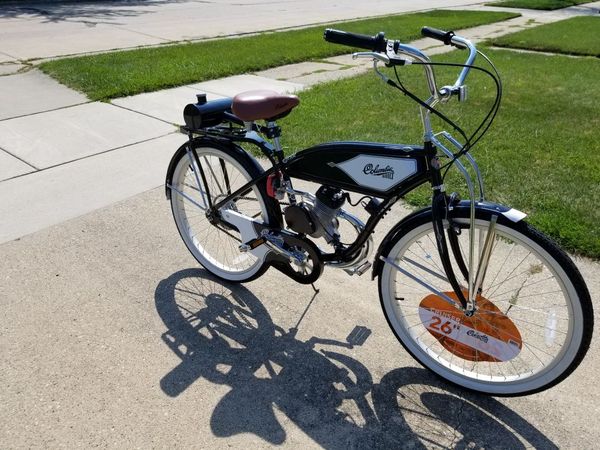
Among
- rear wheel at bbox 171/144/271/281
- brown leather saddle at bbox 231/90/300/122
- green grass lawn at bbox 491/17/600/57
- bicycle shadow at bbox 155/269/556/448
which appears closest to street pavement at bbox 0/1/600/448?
bicycle shadow at bbox 155/269/556/448

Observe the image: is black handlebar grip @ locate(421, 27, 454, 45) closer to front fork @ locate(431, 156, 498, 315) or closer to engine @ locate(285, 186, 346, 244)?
front fork @ locate(431, 156, 498, 315)

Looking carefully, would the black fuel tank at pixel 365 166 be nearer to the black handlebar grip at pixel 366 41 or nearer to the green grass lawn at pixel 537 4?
the black handlebar grip at pixel 366 41

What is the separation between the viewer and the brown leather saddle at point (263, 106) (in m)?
2.55

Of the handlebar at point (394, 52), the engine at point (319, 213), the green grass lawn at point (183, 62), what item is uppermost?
the handlebar at point (394, 52)

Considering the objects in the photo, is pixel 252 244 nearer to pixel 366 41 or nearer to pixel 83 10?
pixel 366 41

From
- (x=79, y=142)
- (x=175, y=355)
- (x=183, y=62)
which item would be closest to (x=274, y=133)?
(x=175, y=355)

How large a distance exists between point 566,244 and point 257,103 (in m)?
2.29

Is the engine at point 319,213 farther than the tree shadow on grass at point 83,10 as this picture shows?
No

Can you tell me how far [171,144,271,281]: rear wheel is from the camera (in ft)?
9.79

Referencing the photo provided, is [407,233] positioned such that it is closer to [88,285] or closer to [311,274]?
[311,274]

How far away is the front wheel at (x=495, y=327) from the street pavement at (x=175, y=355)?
0.40 feet

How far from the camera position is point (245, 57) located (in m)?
9.21

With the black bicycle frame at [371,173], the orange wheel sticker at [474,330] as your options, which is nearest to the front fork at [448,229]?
the black bicycle frame at [371,173]

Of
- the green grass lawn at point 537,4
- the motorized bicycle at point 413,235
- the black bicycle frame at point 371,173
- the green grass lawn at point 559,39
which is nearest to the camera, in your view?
the motorized bicycle at point 413,235
